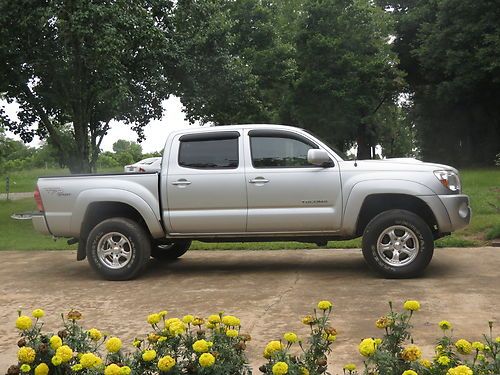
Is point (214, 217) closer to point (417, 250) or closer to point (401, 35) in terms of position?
point (417, 250)

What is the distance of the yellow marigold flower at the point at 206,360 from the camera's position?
2742 millimetres

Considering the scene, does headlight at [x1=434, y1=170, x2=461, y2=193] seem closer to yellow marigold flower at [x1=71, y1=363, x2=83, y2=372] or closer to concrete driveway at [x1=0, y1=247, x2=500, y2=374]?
concrete driveway at [x1=0, y1=247, x2=500, y2=374]

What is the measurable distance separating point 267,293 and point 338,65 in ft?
96.2

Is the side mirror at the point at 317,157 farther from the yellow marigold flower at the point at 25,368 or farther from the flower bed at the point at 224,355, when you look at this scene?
the yellow marigold flower at the point at 25,368

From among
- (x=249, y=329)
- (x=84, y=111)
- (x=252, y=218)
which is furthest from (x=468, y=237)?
(x=84, y=111)

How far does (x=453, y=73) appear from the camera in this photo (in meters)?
33.9

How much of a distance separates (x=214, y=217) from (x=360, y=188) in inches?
72.0

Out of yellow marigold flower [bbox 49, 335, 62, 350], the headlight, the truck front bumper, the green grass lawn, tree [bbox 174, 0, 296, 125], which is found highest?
tree [bbox 174, 0, 296, 125]

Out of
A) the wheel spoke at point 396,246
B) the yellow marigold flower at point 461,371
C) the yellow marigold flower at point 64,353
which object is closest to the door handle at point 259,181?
the wheel spoke at point 396,246

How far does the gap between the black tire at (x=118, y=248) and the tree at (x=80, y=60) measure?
6248 millimetres

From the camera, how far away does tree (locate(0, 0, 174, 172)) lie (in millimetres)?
12688

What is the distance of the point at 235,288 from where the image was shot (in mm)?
6773

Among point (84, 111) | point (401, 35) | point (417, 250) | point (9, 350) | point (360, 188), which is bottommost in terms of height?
point (9, 350)

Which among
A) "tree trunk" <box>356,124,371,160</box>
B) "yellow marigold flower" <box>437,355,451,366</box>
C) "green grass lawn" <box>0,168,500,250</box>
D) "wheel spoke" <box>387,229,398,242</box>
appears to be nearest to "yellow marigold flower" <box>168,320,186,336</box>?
"yellow marigold flower" <box>437,355,451,366</box>
